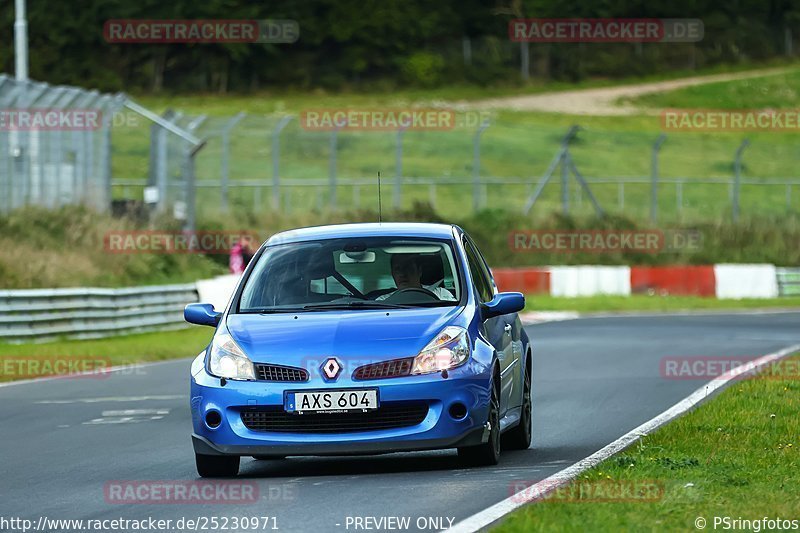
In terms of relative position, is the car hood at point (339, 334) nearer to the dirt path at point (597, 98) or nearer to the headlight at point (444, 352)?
the headlight at point (444, 352)

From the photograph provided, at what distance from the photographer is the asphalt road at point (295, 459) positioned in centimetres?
929

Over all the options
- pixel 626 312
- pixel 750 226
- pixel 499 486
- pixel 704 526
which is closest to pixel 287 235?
pixel 499 486

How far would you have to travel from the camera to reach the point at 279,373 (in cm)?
1041

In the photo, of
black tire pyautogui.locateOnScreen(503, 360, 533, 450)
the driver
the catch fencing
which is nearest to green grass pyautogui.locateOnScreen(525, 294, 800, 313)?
the catch fencing

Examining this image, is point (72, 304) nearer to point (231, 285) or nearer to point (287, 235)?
point (231, 285)

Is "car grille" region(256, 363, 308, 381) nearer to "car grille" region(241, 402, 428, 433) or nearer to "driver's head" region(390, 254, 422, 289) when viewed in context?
"car grille" region(241, 402, 428, 433)

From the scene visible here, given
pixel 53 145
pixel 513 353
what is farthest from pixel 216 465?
pixel 53 145

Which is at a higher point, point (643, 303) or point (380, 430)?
point (380, 430)

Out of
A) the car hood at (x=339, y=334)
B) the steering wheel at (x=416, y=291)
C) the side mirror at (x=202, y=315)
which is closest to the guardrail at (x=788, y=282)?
the steering wheel at (x=416, y=291)

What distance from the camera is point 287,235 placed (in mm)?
11914

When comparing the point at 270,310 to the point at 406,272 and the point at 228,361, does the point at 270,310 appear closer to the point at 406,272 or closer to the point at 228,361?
the point at 228,361

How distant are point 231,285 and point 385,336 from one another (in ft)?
66.2

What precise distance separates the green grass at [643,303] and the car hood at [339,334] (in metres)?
26.2

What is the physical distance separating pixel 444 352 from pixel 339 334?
0.60m
